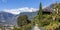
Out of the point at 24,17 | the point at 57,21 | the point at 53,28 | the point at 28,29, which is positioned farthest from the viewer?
the point at 24,17

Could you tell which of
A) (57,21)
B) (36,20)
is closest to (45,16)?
(36,20)

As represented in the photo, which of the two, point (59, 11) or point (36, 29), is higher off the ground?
point (59, 11)

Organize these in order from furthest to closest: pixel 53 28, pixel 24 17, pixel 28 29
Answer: pixel 24 17, pixel 28 29, pixel 53 28

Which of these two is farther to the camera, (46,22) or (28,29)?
(28,29)

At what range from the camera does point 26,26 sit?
23812mm

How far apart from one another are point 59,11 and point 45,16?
66.3 inches

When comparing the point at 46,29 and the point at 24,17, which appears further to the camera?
the point at 24,17

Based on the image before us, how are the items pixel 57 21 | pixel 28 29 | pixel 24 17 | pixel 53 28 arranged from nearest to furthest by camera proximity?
pixel 53 28 → pixel 57 21 → pixel 28 29 → pixel 24 17

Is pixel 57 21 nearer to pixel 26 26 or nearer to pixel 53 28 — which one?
pixel 53 28

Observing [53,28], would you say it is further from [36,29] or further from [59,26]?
[36,29]

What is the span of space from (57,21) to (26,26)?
3.89 metres

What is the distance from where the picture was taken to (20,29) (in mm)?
23891

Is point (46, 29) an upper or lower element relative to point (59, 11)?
lower

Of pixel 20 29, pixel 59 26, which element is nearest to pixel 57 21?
pixel 59 26
